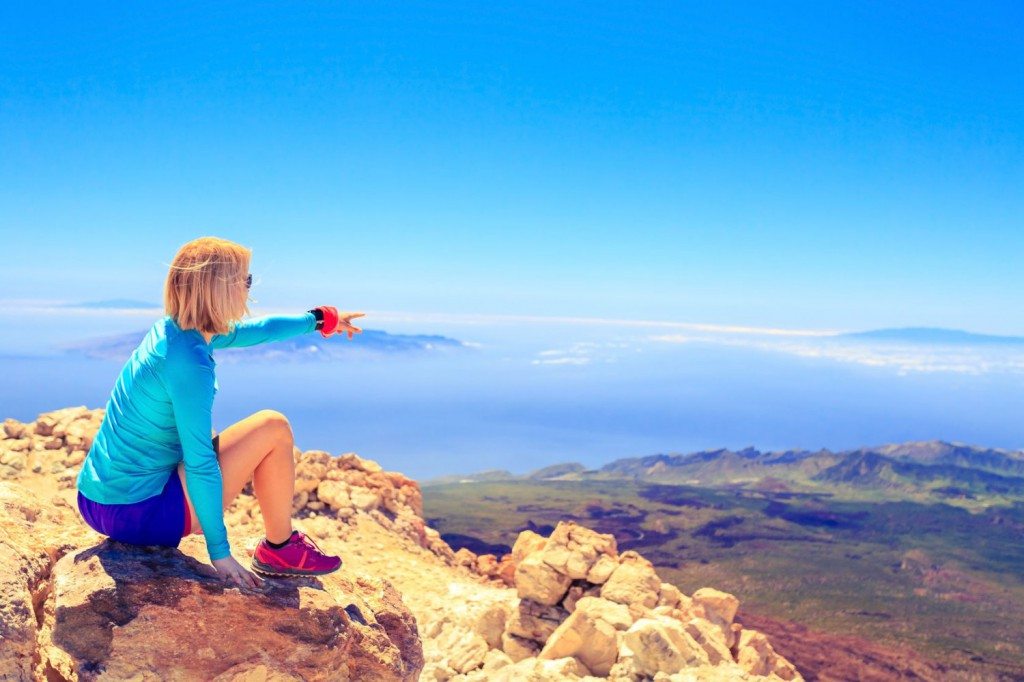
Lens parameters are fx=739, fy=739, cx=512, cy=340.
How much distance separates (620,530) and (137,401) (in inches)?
3626

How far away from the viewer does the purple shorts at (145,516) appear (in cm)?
579

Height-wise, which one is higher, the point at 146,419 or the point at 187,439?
the point at 146,419

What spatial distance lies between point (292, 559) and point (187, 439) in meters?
1.62

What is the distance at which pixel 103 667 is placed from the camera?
5.77 m

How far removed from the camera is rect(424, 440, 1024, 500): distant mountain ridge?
13938 centimetres

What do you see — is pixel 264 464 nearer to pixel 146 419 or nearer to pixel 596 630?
pixel 146 419

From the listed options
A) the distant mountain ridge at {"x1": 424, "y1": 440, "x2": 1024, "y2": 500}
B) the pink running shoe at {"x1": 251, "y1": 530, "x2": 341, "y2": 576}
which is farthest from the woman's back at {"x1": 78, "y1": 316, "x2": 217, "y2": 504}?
the distant mountain ridge at {"x1": 424, "y1": 440, "x2": 1024, "y2": 500}

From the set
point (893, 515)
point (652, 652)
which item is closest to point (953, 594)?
point (893, 515)

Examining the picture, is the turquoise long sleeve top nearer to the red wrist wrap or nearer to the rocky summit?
the rocky summit

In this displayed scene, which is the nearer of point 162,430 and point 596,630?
point 162,430

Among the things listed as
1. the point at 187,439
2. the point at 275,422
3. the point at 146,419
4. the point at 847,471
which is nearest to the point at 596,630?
the point at 275,422

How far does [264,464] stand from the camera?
6176mm

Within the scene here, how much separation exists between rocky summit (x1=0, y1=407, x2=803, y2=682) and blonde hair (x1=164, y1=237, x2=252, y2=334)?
210 cm

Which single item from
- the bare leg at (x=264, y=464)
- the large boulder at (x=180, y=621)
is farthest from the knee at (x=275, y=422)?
the large boulder at (x=180, y=621)
